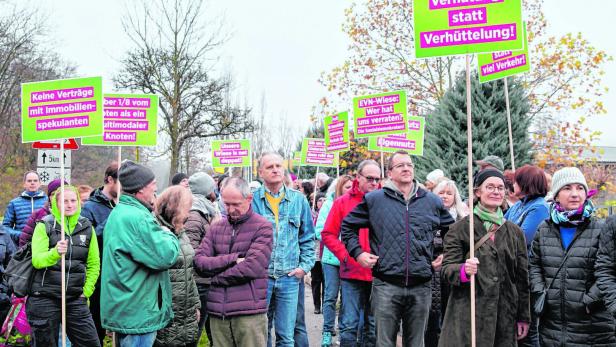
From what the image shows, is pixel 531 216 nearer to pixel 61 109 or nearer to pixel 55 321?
pixel 55 321

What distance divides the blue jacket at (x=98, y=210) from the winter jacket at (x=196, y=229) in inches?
40.4

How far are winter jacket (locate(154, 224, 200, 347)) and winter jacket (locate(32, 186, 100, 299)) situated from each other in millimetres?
1264

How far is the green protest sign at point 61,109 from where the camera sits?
7.25 m

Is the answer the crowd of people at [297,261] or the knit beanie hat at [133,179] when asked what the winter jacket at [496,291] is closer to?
the crowd of people at [297,261]

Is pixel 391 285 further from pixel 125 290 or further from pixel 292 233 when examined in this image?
pixel 125 290


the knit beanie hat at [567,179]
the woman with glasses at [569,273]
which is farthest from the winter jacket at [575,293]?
the knit beanie hat at [567,179]

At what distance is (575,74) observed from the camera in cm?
2042

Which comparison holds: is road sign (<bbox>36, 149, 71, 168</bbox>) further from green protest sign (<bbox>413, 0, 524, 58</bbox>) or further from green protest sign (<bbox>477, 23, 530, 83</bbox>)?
green protest sign (<bbox>413, 0, 524, 58</bbox>)

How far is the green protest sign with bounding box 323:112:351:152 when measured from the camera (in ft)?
41.9

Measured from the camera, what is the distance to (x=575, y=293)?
5.04 m

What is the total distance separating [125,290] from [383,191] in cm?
243

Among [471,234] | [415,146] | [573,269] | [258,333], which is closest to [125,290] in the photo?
[258,333]

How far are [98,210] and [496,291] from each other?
4.19 m

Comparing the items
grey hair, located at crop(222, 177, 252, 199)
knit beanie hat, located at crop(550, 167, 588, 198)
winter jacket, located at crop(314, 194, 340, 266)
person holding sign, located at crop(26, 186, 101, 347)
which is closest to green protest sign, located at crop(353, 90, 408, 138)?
winter jacket, located at crop(314, 194, 340, 266)
